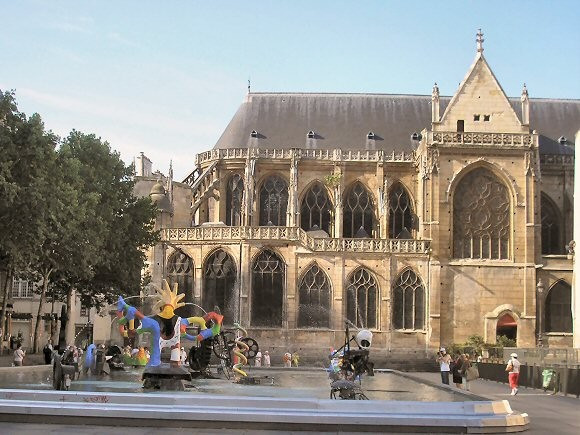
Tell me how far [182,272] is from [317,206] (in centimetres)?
1115

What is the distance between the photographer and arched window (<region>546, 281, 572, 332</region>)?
2452 inches

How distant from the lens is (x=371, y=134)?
229ft

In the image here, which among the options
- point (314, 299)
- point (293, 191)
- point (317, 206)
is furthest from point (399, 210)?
point (314, 299)

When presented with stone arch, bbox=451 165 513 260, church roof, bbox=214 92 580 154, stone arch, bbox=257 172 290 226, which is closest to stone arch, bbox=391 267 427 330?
stone arch, bbox=451 165 513 260

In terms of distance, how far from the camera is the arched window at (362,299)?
6076 cm

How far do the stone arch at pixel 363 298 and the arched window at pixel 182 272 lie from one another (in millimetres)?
9404

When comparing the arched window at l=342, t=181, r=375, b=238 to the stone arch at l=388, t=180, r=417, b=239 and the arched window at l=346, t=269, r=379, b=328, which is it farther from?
the arched window at l=346, t=269, r=379, b=328

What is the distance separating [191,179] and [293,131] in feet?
25.3

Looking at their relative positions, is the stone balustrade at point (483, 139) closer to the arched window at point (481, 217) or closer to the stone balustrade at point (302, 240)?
the arched window at point (481, 217)

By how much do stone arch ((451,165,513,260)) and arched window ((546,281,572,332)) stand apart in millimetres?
3518

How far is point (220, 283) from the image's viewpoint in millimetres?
60969

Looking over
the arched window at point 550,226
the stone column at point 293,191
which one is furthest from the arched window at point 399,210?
the arched window at point 550,226

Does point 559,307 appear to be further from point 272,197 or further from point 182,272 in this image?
point 182,272

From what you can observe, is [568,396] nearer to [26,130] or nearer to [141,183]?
[26,130]
